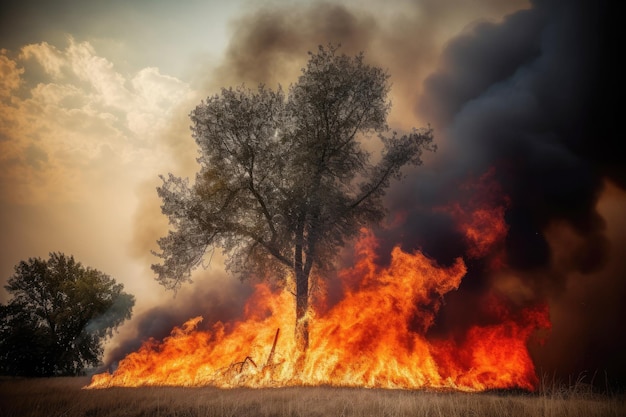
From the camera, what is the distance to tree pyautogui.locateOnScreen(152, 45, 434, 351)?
15406 mm

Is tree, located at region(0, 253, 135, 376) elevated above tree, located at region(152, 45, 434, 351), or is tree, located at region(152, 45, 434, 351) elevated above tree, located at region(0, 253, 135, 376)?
tree, located at region(152, 45, 434, 351)

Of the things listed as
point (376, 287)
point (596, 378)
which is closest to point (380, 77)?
point (376, 287)

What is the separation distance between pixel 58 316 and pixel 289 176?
31.6 meters

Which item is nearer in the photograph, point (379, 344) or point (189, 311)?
point (379, 344)

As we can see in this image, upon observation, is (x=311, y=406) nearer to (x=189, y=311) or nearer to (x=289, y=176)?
(x=289, y=176)

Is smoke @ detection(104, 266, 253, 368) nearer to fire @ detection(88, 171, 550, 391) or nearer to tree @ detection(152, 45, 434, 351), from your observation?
fire @ detection(88, 171, 550, 391)

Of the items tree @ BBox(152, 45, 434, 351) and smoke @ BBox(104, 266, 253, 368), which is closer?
tree @ BBox(152, 45, 434, 351)

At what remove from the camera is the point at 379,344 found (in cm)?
1488

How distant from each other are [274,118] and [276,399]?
12.8 metres

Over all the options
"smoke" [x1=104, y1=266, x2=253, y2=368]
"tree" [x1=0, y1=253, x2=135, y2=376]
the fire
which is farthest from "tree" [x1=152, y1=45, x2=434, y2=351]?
"tree" [x1=0, y1=253, x2=135, y2=376]

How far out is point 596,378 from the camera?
611 inches

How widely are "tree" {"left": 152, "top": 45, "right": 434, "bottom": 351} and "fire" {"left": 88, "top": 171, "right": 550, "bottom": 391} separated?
7.07ft

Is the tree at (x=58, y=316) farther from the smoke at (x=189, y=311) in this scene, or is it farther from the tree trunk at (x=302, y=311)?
the tree trunk at (x=302, y=311)

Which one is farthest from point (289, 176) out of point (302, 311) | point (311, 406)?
point (311, 406)
